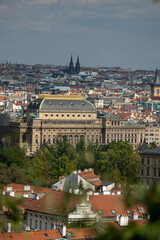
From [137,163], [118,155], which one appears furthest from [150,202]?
[118,155]

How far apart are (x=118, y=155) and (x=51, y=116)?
25416 millimetres

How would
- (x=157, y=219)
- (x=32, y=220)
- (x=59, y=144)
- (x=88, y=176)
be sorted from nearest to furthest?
(x=157, y=219), (x=32, y=220), (x=88, y=176), (x=59, y=144)

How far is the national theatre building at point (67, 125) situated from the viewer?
262 ft

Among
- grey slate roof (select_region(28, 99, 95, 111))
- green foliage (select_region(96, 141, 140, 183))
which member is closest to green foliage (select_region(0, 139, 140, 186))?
green foliage (select_region(96, 141, 140, 183))

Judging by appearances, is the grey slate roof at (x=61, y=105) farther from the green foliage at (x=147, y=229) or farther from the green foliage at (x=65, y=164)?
the green foliage at (x=147, y=229)

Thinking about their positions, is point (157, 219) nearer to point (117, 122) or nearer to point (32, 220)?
point (32, 220)

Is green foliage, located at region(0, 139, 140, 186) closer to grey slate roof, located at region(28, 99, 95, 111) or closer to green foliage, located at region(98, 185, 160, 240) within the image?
grey slate roof, located at region(28, 99, 95, 111)

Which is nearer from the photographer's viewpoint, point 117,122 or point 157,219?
point 157,219

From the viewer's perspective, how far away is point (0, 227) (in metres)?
4.77

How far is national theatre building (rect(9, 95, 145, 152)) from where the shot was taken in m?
79.9

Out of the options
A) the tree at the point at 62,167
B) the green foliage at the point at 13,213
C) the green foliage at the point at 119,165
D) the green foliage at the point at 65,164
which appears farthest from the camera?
the tree at the point at 62,167

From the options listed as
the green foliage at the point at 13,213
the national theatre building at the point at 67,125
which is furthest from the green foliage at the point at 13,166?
the green foliage at the point at 13,213

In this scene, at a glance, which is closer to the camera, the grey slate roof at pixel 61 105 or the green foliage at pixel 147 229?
the green foliage at pixel 147 229

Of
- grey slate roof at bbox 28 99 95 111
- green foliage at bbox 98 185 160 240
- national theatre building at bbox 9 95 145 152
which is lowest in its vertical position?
national theatre building at bbox 9 95 145 152
